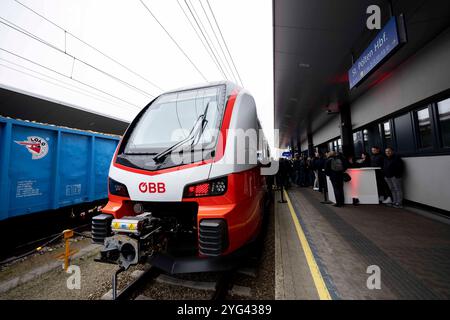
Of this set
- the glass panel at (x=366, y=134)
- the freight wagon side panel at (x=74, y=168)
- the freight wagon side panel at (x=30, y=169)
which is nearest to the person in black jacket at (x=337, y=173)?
the glass panel at (x=366, y=134)

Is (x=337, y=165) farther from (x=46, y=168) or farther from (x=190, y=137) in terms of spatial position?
(x=46, y=168)

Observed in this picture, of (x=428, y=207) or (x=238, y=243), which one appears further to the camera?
(x=428, y=207)

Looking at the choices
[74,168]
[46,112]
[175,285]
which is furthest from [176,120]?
[46,112]

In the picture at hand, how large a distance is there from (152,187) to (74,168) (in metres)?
3.99

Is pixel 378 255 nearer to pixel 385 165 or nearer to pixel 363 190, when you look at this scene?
pixel 363 190

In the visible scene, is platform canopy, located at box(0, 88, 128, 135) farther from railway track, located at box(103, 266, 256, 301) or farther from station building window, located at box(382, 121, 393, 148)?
station building window, located at box(382, 121, 393, 148)

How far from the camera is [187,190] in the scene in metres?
1.76

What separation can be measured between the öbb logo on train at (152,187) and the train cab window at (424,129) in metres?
7.29

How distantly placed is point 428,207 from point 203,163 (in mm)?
7060

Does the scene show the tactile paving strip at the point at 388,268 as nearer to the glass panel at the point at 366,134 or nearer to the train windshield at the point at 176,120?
the train windshield at the point at 176,120

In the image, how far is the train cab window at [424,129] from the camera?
499cm

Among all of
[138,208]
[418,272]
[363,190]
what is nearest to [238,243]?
[138,208]

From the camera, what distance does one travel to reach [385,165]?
5.88m

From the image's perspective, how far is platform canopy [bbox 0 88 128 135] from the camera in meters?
11.3
